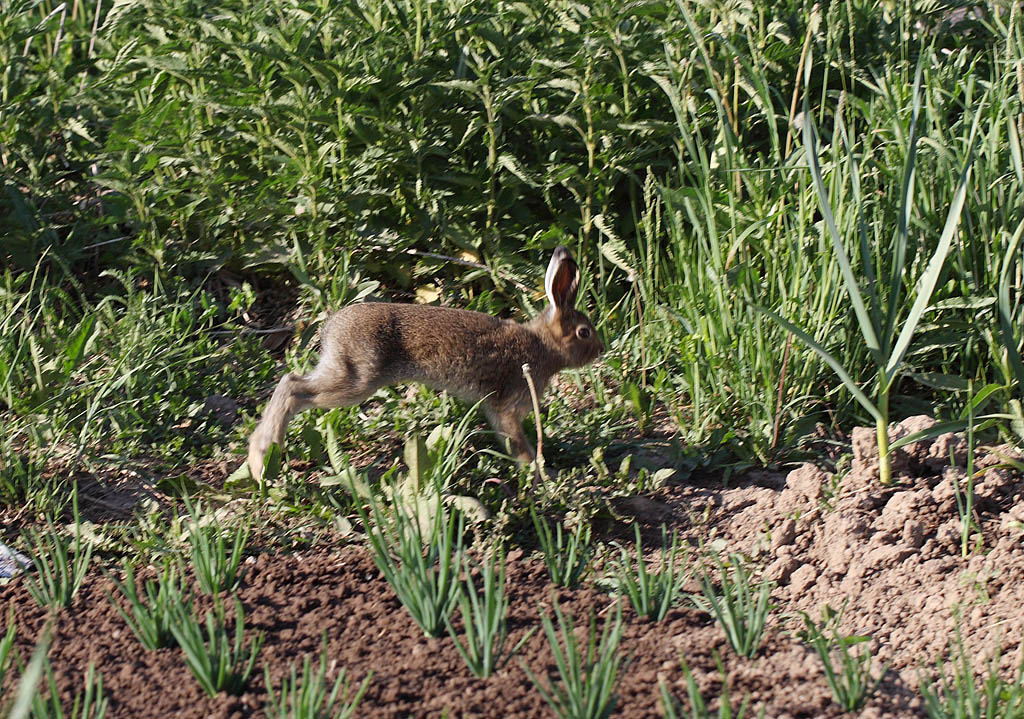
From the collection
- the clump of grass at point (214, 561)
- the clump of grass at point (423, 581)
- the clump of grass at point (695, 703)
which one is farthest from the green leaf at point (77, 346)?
the clump of grass at point (695, 703)

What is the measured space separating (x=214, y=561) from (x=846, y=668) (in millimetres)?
1798

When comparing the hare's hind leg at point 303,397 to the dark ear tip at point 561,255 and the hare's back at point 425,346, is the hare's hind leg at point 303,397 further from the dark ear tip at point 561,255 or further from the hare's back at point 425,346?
the dark ear tip at point 561,255

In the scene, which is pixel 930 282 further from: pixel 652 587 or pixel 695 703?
pixel 695 703

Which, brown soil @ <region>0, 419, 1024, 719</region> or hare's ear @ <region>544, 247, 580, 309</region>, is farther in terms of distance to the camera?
hare's ear @ <region>544, 247, 580, 309</region>

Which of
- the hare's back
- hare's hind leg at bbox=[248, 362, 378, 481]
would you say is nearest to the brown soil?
hare's hind leg at bbox=[248, 362, 378, 481]

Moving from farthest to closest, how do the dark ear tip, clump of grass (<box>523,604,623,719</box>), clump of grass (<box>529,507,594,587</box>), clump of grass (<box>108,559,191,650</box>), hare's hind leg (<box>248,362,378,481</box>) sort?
the dark ear tip < hare's hind leg (<box>248,362,378,481</box>) < clump of grass (<box>529,507,594,587</box>) < clump of grass (<box>108,559,191,650</box>) < clump of grass (<box>523,604,623,719</box>)

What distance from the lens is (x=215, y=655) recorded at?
9.59 feet

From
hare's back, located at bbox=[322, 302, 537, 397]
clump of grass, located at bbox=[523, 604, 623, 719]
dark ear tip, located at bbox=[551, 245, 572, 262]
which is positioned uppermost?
dark ear tip, located at bbox=[551, 245, 572, 262]

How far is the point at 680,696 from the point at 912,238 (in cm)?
234

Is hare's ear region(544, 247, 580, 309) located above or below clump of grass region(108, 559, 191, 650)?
above

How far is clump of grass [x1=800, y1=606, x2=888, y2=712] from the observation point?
9.34ft

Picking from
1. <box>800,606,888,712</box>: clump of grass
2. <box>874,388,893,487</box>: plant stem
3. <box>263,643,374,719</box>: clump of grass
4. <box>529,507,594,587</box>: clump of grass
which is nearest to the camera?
<box>263,643,374,719</box>: clump of grass

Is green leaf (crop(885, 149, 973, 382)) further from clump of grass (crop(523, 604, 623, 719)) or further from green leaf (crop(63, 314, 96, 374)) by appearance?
green leaf (crop(63, 314, 96, 374))

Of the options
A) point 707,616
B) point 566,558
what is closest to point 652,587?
point 707,616
